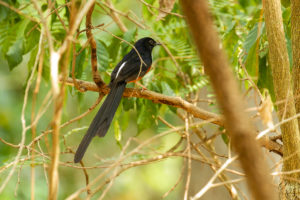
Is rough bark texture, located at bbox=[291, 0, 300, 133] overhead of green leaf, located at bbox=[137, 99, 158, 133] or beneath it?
overhead

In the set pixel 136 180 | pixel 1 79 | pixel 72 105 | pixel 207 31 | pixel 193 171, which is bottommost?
pixel 136 180

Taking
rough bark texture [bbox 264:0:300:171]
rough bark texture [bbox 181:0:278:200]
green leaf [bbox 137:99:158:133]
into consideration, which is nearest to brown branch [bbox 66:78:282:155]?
green leaf [bbox 137:99:158:133]

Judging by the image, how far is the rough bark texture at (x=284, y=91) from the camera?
182 cm

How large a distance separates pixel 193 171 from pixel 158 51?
157 cm

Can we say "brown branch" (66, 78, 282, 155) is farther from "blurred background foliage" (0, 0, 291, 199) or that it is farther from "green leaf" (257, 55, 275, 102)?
"green leaf" (257, 55, 275, 102)

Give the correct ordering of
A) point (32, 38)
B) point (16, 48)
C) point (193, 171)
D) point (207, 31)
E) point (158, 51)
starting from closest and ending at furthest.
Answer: point (207, 31) → point (32, 38) → point (16, 48) → point (158, 51) → point (193, 171)

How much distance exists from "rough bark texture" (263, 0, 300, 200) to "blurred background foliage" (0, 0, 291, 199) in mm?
133

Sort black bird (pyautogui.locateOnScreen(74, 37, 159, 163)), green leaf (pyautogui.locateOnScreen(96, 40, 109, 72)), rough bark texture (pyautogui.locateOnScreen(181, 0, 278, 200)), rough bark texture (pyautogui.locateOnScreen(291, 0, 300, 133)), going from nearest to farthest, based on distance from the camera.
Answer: rough bark texture (pyautogui.locateOnScreen(181, 0, 278, 200)), rough bark texture (pyautogui.locateOnScreen(291, 0, 300, 133)), black bird (pyautogui.locateOnScreen(74, 37, 159, 163)), green leaf (pyautogui.locateOnScreen(96, 40, 109, 72))

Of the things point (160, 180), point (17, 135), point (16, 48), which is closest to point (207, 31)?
point (16, 48)

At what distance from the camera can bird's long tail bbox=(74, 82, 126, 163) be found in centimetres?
248

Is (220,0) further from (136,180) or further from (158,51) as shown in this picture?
(136,180)

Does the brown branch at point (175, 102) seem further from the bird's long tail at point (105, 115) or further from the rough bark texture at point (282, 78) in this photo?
the rough bark texture at point (282, 78)

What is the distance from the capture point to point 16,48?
129 inches

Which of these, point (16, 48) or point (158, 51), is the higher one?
point (16, 48)
